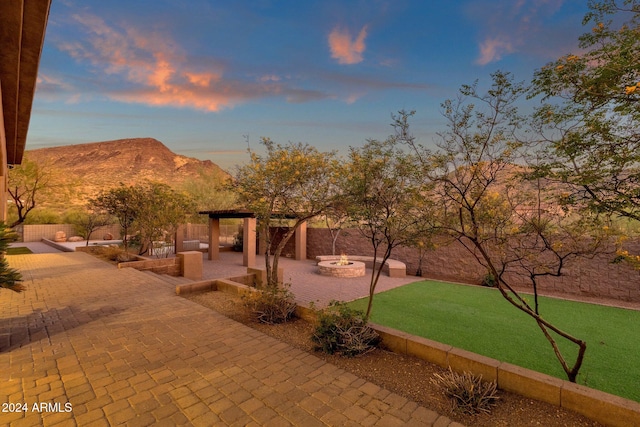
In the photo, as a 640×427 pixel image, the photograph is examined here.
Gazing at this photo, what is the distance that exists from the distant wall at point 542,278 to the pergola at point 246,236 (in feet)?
A: 4.48

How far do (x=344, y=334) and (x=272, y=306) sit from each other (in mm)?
1827

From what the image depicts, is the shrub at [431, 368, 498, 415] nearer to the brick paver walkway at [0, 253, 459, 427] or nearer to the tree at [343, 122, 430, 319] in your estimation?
the brick paver walkway at [0, 253, 459, 427]

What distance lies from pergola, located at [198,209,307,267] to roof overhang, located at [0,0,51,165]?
7775 mm

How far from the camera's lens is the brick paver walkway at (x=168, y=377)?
8.91ft

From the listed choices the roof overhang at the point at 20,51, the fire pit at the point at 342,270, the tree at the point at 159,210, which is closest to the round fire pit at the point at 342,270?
the fire pit at the point at 342,270

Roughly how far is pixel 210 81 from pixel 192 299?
1339 cm

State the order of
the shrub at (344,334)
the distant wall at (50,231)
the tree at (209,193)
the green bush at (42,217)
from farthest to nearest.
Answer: the tree at (209,193)
the green bush at (42,217)
the distant wall at (50,231)
the shrub at (344,334)

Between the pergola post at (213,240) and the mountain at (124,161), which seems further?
the mountain at (124,161)

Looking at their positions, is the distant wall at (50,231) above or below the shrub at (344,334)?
below

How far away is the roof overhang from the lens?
3.39 m

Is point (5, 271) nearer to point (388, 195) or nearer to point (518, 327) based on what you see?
point (388, 195)

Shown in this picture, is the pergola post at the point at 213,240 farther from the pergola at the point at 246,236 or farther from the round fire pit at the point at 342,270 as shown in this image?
the round fire pit at the point at 342,270

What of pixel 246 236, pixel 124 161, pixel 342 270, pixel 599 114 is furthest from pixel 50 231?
pixel 124 161

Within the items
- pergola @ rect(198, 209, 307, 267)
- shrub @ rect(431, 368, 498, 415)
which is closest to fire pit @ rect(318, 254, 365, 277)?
pergola @ rect(198, 209, 307, 267)
